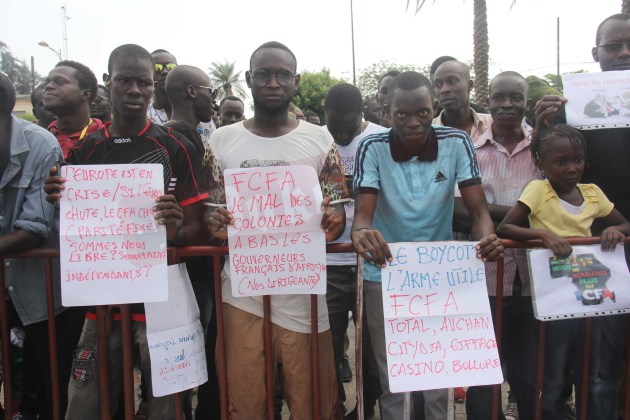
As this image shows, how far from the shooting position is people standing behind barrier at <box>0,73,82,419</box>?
2.76 m

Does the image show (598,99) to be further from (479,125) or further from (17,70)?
(17,70)

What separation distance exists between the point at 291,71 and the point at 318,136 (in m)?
0.39

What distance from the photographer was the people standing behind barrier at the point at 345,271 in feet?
12.3

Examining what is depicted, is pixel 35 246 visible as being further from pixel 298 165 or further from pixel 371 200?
pixel 371 200

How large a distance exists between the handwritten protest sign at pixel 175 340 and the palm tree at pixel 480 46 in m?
13.1

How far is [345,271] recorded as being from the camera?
12.4 feet

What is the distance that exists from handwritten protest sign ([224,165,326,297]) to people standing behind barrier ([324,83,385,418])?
3.41 feet

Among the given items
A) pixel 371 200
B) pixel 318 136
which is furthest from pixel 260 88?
pixel 371 200

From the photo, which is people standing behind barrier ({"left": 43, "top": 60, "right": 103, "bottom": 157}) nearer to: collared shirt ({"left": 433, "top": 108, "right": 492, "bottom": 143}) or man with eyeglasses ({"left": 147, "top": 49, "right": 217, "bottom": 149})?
man with eyeglasses ({"left": 147, "top": 49, "right": 217, "bottom": 149})

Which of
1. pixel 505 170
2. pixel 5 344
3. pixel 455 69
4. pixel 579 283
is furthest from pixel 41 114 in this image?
pixel 579 283

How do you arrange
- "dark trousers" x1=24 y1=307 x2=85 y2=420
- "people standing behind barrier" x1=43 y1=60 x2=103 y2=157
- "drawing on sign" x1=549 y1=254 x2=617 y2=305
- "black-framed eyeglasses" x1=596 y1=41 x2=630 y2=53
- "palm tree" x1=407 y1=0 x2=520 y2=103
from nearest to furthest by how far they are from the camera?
"drawing on sign" x1=549 y1=254 x2=617 y2=305, "dark trousers" x1=24 y1=307 x2=85 y2=420, "black-framed eyeglasses" x1=596 y1=41 x2=630 y2=53, "people standing behind barrier" x1=43 y1=60 x2=103 y2=157, "palm tree" x1=407 y1=0 x2=520 y2=103

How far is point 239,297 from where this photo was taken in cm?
273

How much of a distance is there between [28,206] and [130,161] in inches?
23.5

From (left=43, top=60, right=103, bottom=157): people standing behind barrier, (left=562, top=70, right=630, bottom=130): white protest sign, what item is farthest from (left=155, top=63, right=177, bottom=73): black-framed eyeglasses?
(left=562, top=70, right=630, bottom=130): white protest sign
